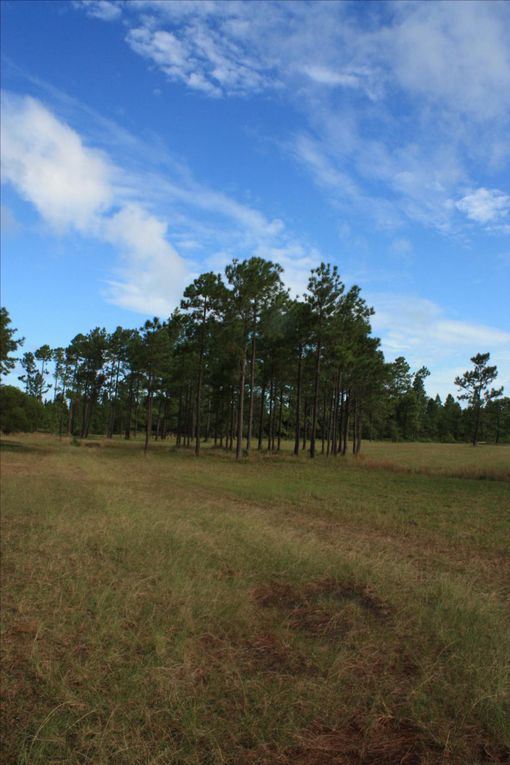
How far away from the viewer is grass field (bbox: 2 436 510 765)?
328 centimetres

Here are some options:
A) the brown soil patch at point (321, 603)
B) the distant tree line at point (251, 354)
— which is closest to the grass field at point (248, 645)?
the brown soil patch at point (321, 603)

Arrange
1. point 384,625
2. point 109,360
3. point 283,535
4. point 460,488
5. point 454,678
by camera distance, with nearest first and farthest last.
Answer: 1. point 454,678
2. point 384,625
3. point 283,535
4. point 460,488
5. point 109,360

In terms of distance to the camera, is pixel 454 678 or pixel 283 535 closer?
pixel 454 678

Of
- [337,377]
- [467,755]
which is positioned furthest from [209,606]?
[337,377]

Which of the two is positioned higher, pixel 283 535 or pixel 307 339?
pixel 307 339

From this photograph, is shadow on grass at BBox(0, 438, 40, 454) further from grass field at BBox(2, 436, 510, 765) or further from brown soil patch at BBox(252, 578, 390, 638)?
brown soil patch at BBox(252, 578, 390, 638)

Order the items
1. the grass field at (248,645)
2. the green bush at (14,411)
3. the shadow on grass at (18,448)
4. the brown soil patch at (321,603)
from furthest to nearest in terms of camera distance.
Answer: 1. the shadow on grass at (18,448)
2. the green bush at (14,411)
3. the brown soil patch at (321,603)
4. the grass field at (248,645)

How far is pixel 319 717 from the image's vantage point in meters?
3.53

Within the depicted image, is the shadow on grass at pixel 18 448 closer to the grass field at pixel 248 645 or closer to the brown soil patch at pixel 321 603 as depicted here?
the grass field at pixel 248 645

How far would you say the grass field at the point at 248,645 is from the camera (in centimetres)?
328

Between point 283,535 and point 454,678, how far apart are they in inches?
229

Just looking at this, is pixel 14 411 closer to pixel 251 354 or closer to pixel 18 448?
pixel 18 448

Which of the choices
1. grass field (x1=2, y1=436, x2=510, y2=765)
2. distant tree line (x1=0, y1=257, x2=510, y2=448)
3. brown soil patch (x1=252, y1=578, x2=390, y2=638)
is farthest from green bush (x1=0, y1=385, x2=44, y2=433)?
brown soil patch (x1=252, y1=578, x2=390, y2=638)

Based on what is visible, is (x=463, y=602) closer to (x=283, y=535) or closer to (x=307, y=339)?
(x=283, y=535)
